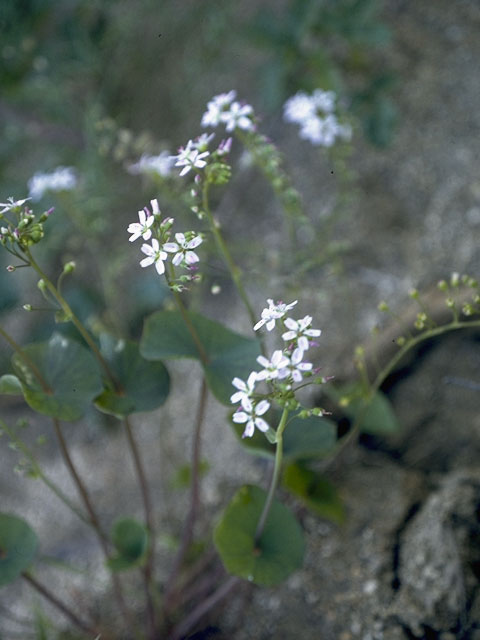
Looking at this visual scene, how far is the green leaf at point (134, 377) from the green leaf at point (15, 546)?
0.34 meters

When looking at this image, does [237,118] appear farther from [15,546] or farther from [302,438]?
[15,546]

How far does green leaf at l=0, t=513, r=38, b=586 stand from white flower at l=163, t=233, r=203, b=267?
2.24 feet

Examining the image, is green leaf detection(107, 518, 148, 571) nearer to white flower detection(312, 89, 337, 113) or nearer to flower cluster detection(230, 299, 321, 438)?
flower cluster detection(230, 299, 321, 438)

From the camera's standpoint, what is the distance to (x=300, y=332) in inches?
40.8

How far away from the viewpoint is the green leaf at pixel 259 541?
126 cm

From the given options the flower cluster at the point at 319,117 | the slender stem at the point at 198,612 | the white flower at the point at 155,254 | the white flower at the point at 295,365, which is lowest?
the slender stem at the point at 198,612

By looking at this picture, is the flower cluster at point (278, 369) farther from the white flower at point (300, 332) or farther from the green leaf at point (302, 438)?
the green leaf at point (302, 438)

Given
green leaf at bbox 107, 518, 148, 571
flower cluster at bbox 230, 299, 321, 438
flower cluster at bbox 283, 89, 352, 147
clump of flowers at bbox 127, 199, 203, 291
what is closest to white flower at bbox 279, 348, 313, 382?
flower cluster at bbox 230, 299, 321, 438

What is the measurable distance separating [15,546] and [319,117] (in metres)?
1.26

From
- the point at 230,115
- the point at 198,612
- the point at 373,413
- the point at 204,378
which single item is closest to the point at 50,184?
the point at 230,115

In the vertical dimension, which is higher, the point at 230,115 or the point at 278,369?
the point at 230,115

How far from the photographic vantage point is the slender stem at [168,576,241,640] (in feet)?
4.94

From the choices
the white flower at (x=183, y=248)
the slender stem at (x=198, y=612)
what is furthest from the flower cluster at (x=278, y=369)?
the slender stem at (x=198, y=612)

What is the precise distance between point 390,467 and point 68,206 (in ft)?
3.68
